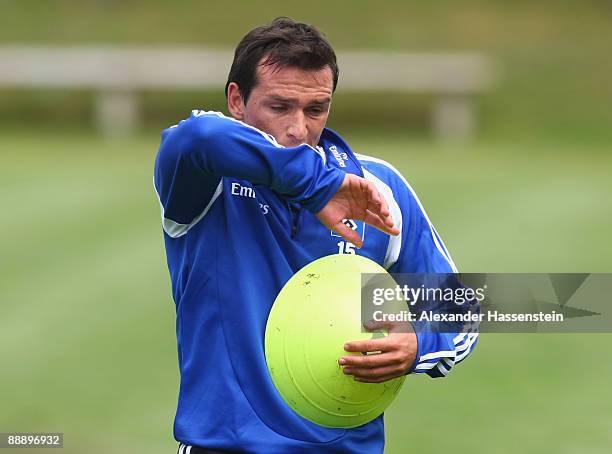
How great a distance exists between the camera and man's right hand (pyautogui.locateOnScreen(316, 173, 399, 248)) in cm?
387

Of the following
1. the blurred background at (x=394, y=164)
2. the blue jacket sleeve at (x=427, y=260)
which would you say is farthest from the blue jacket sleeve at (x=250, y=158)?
the blurred background at (x=394, y=164)

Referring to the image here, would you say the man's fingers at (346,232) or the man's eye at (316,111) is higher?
the man's eye at (316,111)

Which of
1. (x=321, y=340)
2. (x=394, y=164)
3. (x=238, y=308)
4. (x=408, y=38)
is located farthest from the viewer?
(x=408, y=38)

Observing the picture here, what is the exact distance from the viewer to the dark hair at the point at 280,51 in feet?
14.2

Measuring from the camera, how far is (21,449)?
23.6 ft

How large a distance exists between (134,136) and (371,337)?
19.2 m

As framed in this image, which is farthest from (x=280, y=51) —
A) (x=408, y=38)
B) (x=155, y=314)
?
(x=408, y=38)

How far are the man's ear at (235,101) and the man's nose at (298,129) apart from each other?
0.88 ft

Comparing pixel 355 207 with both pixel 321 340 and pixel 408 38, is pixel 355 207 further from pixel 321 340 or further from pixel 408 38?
pixel 408 38

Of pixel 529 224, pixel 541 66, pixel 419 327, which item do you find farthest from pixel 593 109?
pixel 419 327

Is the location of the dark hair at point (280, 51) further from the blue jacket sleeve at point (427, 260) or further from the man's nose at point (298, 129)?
the blue jacket sleeve at point (427, 260)

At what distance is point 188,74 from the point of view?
2441cm

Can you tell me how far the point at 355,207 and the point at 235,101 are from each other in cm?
80

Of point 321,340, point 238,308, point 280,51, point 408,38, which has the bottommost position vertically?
point 321,340
